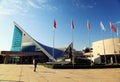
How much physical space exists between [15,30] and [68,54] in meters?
42.4

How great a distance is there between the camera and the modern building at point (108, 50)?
56625 millimetres

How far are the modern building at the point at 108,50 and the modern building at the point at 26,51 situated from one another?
1469 centimetres

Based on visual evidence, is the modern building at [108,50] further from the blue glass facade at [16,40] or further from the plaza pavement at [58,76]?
the plaza pavement at [58,76]

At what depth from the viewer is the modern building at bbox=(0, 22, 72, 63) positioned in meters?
60.6

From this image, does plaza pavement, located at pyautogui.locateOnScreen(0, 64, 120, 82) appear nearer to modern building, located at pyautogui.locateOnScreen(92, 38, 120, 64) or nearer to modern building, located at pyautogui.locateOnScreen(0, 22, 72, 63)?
modern building, located at pyautogui.locateOnScreen(0, 22, 72, 63)

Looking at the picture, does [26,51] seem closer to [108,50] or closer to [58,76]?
[108,50]

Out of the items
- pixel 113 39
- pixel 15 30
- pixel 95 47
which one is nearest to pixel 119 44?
pixel 113 39

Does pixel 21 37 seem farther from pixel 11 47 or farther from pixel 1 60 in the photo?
pixel 1 60

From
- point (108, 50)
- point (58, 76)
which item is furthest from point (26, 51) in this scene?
point (58, 76)

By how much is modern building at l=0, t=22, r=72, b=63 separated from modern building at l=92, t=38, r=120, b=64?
14.7m

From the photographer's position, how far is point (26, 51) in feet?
227

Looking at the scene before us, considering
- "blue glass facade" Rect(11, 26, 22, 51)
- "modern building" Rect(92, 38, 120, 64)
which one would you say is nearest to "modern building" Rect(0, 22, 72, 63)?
"blue glass facade" Rect(11, 26, 22, 51)

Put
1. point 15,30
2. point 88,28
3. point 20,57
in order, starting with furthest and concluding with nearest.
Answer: point 15,30
point 20,57
point 88,28

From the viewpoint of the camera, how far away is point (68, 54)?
45.2 m
